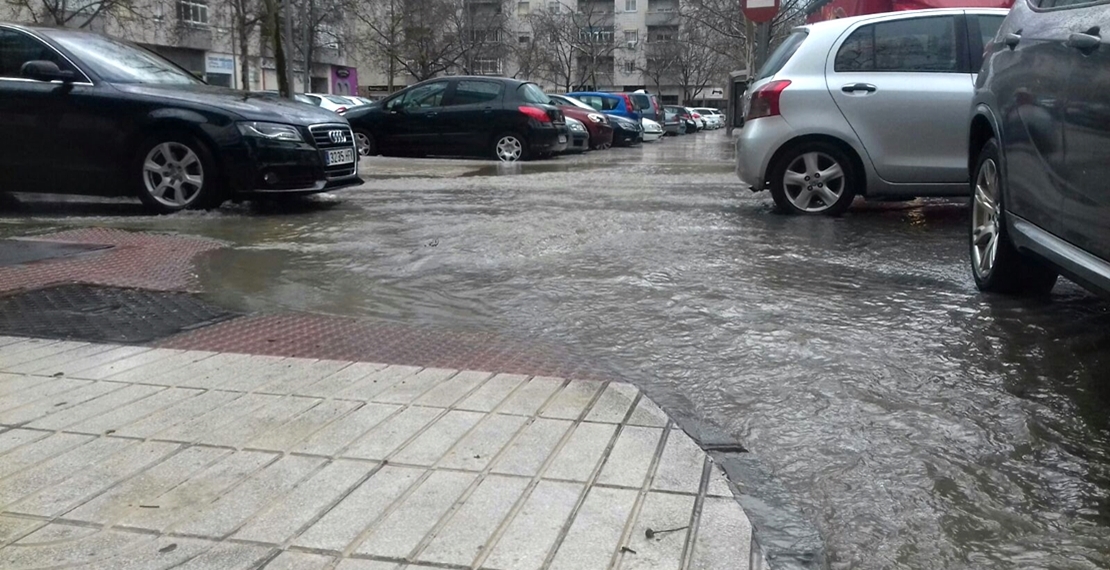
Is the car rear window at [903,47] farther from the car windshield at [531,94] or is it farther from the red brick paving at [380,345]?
the car windshield at [531,94]

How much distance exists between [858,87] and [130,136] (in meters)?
5.95

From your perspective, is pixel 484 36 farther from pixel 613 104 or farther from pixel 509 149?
pixel 509 149

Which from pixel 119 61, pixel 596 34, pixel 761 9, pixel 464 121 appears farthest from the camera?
pixel 596 34

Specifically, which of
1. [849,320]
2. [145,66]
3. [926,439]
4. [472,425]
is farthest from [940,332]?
[145,66]

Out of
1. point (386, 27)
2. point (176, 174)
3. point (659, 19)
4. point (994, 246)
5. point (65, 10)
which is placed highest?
point (659, 19)

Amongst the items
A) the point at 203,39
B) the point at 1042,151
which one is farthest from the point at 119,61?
the point at 203,39

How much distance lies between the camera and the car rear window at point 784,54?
8258mm

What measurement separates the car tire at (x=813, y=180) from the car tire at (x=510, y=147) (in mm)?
9261

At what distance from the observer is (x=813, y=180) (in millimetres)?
8109

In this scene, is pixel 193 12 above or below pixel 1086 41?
above

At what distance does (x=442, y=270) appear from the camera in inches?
242

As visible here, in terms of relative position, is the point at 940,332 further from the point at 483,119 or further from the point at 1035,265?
the point at 483,119

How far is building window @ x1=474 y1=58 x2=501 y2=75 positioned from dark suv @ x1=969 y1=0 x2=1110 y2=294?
6077 cm

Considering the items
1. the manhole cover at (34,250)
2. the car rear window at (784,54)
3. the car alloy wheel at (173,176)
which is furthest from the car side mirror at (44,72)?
the car rear window at (784,54)
